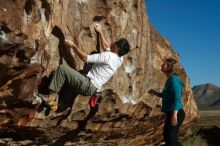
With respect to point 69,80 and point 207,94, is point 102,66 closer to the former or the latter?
point 69,80

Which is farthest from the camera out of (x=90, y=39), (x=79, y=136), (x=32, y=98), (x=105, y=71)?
(x=79, y=136)

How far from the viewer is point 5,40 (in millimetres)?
8125

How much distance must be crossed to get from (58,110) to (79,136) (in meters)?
2.06

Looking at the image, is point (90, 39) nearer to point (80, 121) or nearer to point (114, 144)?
point (80, 121)

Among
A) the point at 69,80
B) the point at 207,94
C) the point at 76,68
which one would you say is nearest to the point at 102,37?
the point at 76,68

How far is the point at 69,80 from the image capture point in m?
9.42

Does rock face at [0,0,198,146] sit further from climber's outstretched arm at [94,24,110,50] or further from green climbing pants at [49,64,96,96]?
green climbing pants at [49,64,96,96]

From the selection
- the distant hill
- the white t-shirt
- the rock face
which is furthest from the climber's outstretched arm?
the distant hill

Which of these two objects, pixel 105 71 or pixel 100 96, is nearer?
pixel 105 71

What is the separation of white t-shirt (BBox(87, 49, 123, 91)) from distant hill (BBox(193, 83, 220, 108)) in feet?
505

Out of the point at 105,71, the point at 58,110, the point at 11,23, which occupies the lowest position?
the point at 58,110

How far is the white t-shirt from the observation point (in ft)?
31.6

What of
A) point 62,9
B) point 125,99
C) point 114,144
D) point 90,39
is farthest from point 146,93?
point 62,9

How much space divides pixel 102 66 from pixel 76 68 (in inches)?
36.4
